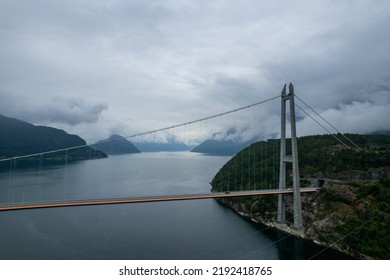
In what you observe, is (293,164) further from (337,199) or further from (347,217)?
(347,217)

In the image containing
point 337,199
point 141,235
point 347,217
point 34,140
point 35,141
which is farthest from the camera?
point 34,140

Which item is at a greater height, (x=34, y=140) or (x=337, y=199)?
(x=34, y=140)

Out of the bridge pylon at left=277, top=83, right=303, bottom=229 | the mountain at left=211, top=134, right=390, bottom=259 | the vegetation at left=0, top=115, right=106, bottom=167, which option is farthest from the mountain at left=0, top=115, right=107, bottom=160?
the bridge pylon at left=277, top=83, right=303, bottom=229

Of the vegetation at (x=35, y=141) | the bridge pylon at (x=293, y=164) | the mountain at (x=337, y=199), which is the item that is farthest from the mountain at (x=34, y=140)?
the bridge pylon at (x=293, y=164)

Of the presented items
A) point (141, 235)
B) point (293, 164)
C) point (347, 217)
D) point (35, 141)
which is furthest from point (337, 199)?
point (35, 141)

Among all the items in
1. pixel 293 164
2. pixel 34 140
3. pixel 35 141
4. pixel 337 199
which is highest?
pixel 34 140

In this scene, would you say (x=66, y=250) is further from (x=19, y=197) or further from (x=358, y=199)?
(x=358, y=199)

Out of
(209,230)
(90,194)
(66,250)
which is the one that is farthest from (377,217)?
(90,194)

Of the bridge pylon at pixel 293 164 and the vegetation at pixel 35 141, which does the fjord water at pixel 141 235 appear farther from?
the vegetation at pixel 35 141
